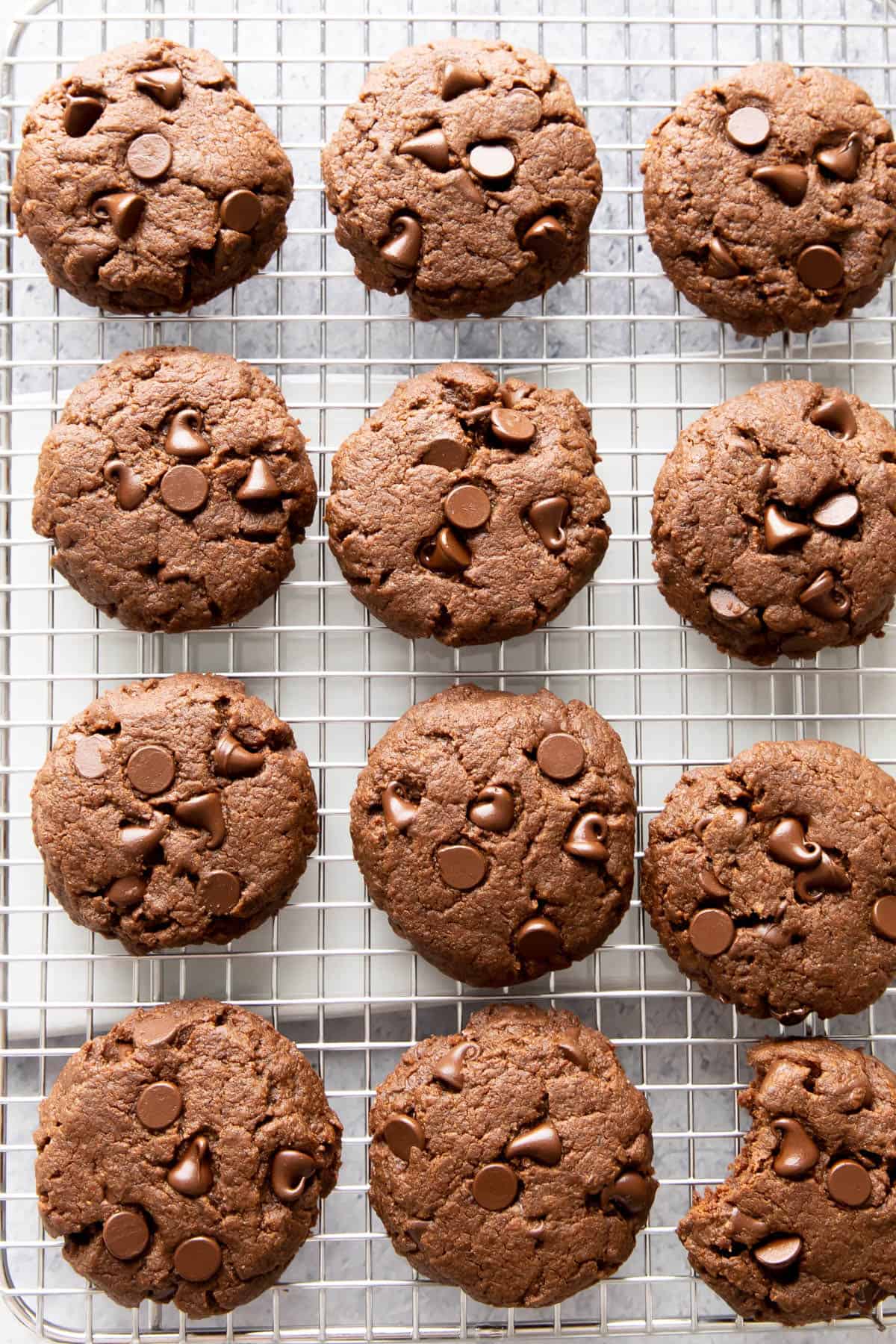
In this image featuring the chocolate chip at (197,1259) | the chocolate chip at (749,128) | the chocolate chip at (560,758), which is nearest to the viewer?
the chocolate chip at (197,1259)

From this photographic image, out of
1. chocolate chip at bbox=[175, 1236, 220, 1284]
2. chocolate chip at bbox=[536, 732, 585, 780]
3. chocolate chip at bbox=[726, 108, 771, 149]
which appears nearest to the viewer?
chocolate chip at bbox=[175, 1236, 220, 1284]

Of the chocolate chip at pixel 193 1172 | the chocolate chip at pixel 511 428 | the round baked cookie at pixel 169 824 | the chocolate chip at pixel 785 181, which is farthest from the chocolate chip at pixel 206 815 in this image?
the chocolate chip at pixel 785 181

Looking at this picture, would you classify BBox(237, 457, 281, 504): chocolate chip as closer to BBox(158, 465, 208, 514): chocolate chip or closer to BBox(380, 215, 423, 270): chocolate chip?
BBox(158, 465, 208, 514): chocolate chip

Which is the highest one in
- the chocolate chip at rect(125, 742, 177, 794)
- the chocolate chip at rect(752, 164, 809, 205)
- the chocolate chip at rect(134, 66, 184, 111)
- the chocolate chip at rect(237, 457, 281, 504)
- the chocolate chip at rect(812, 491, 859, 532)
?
the chocolate chip at rect(134, 66, 184, 111)

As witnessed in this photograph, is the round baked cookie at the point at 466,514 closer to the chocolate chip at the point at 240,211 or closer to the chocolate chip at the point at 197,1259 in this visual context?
the chocolate chip at the point at 240,211

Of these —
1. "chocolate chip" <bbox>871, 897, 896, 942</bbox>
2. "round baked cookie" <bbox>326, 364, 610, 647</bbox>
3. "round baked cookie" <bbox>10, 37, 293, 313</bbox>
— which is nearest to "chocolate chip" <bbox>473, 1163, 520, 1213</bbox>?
"chocolate chip" <bbox>871, 897, 896, 942</bbox>
